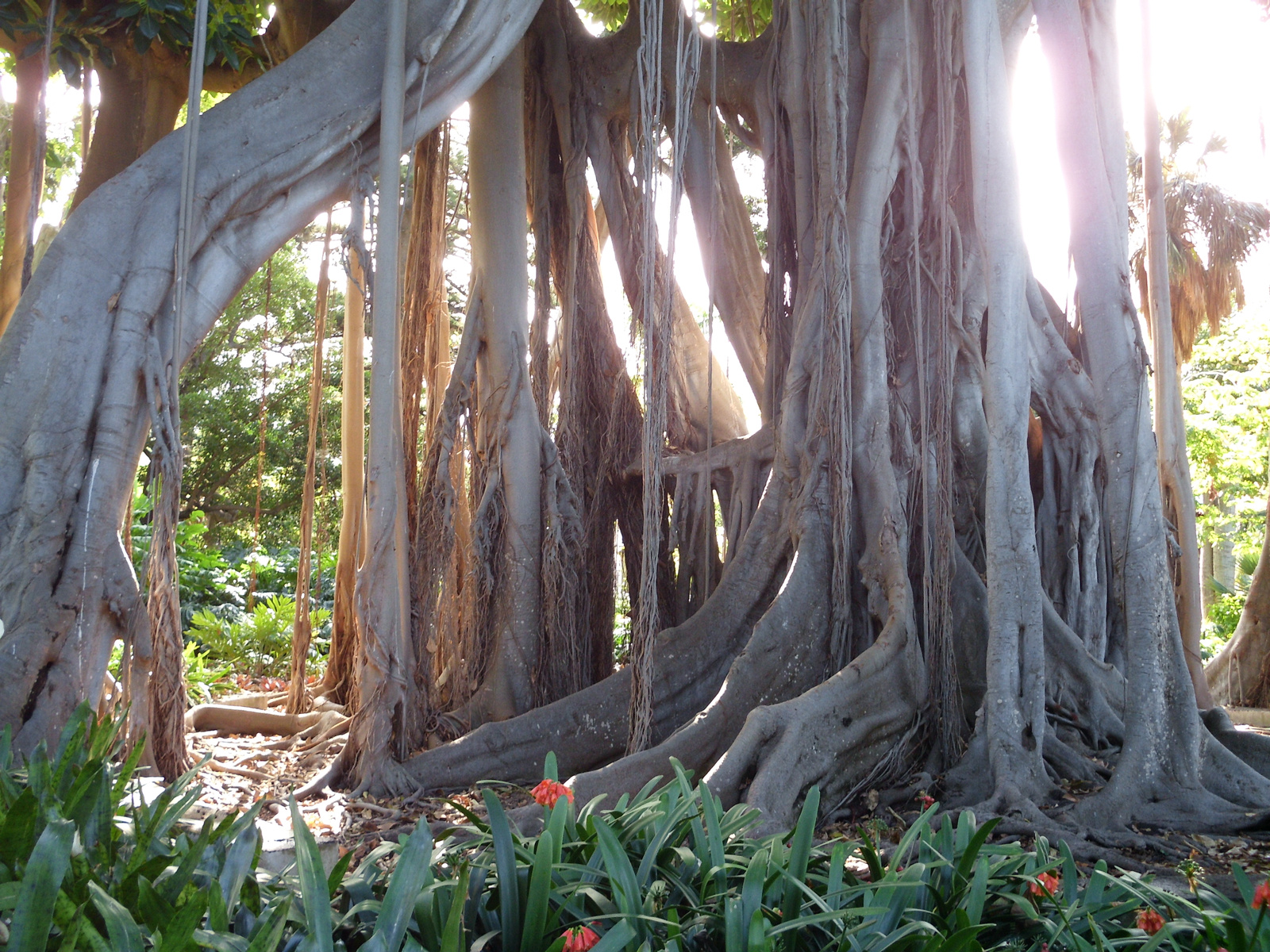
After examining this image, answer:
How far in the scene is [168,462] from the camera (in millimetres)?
3164

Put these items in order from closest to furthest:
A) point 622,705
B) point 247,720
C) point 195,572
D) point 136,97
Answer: point 622,705, point 247,720, point 136,97, point 195,572

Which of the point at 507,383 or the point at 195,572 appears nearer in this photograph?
the point at 507,383

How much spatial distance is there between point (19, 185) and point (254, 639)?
152 inches

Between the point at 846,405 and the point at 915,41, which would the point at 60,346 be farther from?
the point at 915,41

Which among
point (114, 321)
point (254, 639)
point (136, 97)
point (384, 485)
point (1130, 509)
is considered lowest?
point (254, 639)

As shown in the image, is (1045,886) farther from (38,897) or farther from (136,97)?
(136,97)

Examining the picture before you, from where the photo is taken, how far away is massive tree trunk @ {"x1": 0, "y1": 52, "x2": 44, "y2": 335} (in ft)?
17.9

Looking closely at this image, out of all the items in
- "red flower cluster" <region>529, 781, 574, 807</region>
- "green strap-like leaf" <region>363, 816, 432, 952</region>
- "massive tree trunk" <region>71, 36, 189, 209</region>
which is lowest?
"green strap-like leaf" <region>363, 816, 432, 952</region>

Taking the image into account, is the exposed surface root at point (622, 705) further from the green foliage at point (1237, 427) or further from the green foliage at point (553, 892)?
the green foliage at point (1237, 427)

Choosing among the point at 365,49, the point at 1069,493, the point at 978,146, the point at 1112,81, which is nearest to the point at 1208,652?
the point at 1069,493

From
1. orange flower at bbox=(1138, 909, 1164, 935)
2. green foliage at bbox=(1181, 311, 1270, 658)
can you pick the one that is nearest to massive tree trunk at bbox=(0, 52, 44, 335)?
orange flower at bbox=(1138, 909, 1164, 935)

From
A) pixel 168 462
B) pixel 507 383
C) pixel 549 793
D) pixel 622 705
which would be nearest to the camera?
pixel 549 793

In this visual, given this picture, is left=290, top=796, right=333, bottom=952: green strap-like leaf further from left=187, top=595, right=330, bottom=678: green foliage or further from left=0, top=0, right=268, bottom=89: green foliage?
left=187, top=595, right=330, bottom=678: green foliage

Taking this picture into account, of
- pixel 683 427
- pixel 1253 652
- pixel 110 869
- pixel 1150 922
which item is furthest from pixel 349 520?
pixel 1253 652
